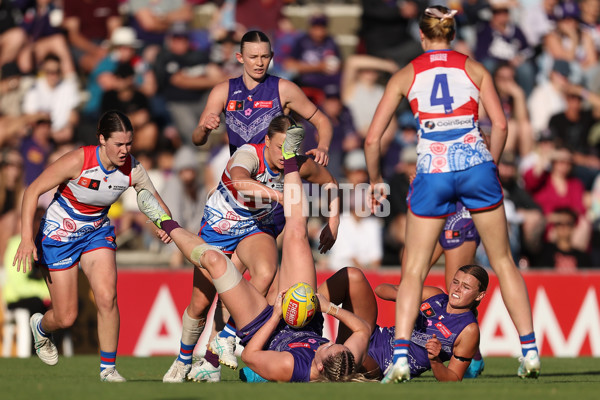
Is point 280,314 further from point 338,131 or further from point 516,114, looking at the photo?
point 516,114

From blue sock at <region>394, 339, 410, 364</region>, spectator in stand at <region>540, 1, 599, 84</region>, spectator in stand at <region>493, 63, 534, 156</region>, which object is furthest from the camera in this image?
spectator in stand at <region>540, 1, 599, 84</region>

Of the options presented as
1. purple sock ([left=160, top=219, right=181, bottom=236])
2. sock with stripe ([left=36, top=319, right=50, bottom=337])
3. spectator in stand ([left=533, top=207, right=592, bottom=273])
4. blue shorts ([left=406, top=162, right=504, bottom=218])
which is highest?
blue shorts ([left=406, top=162, right=504, bottom=218])

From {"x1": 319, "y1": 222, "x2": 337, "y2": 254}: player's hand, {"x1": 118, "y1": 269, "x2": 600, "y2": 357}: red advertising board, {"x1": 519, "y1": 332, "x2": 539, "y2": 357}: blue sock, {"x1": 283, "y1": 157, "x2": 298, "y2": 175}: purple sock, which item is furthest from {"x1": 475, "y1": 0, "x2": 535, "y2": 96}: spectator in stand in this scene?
{"x1": 519, "y1": 332, "x2": 539, "y2": 357}: blue sock

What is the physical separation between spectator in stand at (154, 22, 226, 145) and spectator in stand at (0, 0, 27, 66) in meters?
2.59

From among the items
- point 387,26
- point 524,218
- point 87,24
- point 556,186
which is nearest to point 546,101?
point 556,186

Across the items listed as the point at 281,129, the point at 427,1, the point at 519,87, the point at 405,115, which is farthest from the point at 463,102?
the point at 427,1

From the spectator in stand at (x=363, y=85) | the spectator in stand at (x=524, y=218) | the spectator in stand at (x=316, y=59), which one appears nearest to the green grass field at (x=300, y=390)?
the spectator in stand at (x=524, y=218)

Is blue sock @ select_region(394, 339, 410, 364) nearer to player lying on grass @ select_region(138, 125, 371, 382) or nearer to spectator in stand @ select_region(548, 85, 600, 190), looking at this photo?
player lying on grass @ select_region(138, 125, 371, 382)

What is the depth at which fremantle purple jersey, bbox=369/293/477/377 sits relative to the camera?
28.8 feet

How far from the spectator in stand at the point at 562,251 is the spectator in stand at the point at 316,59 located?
14.7 ft

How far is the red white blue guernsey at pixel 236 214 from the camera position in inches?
365

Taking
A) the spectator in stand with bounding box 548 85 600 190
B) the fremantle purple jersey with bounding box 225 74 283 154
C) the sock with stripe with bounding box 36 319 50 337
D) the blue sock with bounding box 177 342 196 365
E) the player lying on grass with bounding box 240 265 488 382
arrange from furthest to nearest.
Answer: the spectator in stand with bounding box 548 85 600 190, the sock with stripe with bounding box 36 319 50 337, the fremantle purple jersey with bounding box 225 74 283 154, the blue sock with bounding box 177 342 196 365, the player lying on grass with bounding box 240 265 488 382

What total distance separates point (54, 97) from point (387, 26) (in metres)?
6.06

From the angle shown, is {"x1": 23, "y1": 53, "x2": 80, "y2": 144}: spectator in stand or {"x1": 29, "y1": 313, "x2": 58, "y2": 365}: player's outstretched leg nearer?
{"x1": 29, "y1": 313, "x2": 58, "y2": 365}: player's outstretched leg
